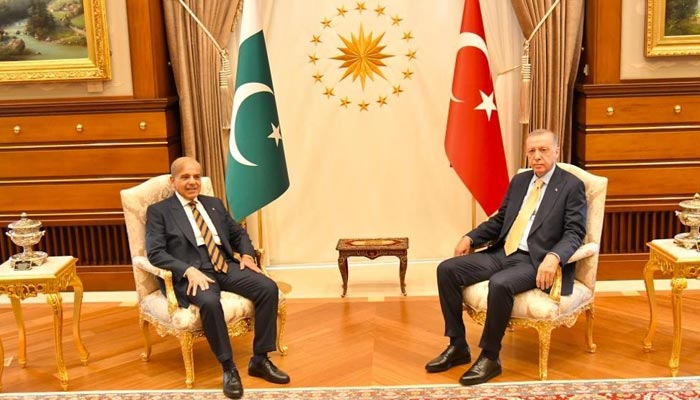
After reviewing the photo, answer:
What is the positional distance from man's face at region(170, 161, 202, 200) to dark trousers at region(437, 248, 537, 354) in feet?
5.13

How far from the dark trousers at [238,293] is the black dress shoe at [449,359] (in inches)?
37.6

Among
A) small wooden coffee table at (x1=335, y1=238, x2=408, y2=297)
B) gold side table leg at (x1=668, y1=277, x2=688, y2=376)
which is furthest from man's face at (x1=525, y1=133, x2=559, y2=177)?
small wooden coffee table at (x1=335, y1=238, x2=408, y2=297)

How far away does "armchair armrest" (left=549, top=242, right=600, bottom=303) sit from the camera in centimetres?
476

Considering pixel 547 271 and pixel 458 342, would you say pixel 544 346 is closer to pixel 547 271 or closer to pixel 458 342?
pixel 547 271

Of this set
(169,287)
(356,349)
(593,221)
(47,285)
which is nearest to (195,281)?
(169,287)

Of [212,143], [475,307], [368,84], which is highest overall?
[368,84]

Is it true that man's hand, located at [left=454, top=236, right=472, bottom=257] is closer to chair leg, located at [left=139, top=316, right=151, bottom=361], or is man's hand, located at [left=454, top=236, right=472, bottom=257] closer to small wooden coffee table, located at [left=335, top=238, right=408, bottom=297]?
small wooden coffee table, located at [left=335, top=238, right=408, bottom=297]

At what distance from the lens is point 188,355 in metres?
4.88

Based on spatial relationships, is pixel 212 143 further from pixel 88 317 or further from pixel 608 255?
pixel 608 255

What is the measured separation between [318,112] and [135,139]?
1561mm

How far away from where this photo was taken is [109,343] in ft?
18.8

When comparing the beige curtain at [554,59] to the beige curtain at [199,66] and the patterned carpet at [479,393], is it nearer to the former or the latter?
the beige curtain at [199,66]

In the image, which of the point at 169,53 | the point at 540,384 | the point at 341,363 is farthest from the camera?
the point at 169,53

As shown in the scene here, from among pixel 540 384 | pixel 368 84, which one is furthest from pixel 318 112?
pixel 540 384
